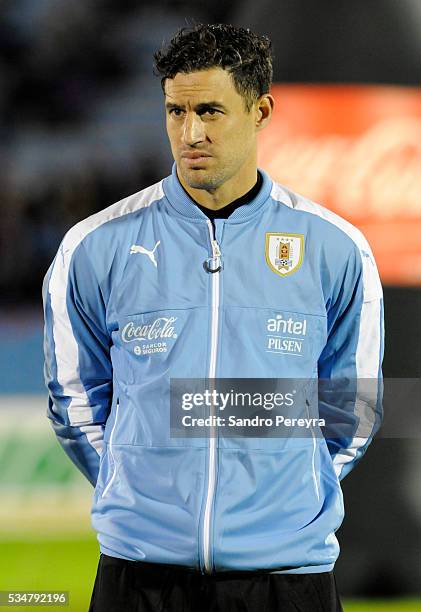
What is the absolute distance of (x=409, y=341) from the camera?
2453 mm

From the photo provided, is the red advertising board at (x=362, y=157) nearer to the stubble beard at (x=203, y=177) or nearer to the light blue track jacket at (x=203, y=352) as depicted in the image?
the light blue track jacket at (x=203, y=352)

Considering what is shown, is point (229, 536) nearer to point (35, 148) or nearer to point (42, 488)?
point (42, 488)

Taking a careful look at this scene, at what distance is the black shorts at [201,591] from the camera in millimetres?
1431

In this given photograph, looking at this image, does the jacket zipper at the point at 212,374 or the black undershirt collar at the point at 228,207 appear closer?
the jacket zipper at the point at 212,374

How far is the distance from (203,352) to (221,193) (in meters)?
0.28

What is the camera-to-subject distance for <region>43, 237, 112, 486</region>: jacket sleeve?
1588 mm

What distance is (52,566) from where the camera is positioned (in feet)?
8.02

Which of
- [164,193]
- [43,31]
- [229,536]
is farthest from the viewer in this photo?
[43,31]

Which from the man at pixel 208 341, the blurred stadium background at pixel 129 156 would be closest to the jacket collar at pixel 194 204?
the man at pixel 208 341

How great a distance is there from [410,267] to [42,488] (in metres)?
1.07

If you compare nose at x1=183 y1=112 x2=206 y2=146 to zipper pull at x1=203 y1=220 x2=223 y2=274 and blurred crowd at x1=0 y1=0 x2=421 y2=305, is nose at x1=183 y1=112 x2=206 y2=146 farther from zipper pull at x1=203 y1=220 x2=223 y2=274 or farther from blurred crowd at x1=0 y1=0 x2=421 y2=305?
blurred crowd at x1=0 y1=0 x2=421 y2=305

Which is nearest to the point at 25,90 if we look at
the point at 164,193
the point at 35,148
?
the point at 35,148

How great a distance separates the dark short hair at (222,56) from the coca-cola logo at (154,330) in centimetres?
38

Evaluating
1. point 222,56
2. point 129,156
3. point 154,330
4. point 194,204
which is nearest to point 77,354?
point 154,330
